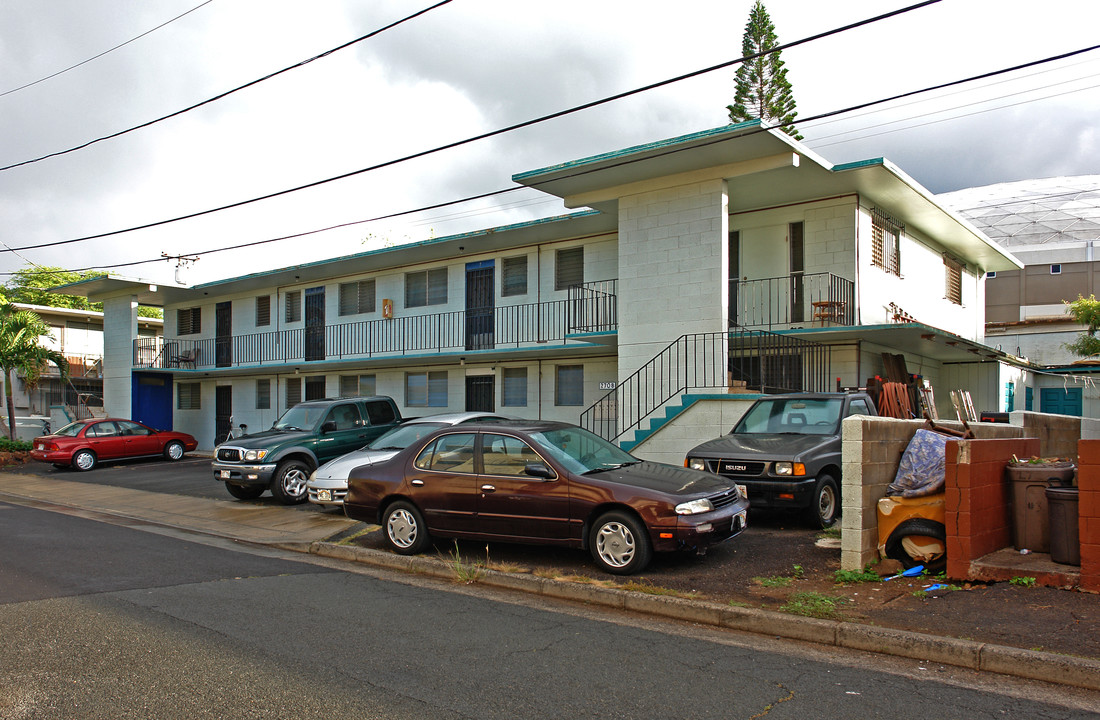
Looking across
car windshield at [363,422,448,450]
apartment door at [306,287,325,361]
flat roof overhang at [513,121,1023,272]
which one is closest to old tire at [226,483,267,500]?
car windshield at [363,422,448,450]

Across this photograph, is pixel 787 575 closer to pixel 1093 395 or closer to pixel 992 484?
pixel 992 484

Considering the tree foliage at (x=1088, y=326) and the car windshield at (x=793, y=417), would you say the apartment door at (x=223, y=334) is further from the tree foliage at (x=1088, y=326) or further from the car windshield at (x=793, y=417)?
the tree foliage at (x=1088, y=326)

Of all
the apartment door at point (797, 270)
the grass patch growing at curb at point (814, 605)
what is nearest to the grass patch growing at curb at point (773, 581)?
the grass patch growing at curb at point (814, 605)

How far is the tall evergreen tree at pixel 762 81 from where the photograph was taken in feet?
101

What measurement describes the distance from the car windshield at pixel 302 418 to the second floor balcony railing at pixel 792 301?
8.58 meters

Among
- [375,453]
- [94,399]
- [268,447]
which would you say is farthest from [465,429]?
[94,399]

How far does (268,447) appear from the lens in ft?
45.9

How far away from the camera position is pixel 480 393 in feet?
69.1

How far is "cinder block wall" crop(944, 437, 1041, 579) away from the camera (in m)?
6.55

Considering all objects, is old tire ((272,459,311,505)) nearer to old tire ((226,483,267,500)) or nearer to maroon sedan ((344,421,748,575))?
old tire ((226,483,267,500))

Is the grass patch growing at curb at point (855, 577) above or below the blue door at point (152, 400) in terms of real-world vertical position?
below

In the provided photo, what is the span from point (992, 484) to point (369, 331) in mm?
19082

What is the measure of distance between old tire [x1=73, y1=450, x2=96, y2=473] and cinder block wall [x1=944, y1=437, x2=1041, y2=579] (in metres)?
22.7

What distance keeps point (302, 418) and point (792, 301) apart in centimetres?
1027
